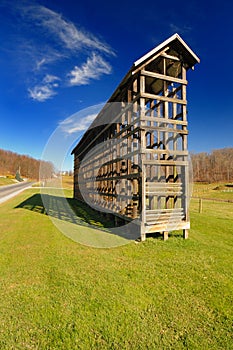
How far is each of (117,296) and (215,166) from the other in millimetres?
58404

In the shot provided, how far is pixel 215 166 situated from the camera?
180ft

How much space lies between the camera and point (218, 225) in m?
A: 8.14

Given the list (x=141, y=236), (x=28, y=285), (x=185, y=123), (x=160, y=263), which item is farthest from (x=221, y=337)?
(x=185, y=123)

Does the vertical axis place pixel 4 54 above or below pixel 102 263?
above

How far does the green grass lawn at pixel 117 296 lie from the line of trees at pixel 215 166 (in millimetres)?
52129

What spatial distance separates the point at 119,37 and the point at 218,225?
11.4 metres

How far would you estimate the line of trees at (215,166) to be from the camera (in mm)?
53700

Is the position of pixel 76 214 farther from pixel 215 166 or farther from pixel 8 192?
pixel 215 166

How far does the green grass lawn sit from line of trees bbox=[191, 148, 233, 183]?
171 ft

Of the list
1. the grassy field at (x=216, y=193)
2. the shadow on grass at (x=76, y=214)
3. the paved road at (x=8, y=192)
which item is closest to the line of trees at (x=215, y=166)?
the grassy field at (x=216, y=193)

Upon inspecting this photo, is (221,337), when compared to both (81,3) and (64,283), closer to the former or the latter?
(64,283)

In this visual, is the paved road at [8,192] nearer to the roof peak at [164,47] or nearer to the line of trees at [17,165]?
the roof peak at [164,47]

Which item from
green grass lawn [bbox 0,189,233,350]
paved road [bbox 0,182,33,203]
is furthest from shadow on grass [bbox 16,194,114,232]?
paved road [bbox 0,182,33,203]

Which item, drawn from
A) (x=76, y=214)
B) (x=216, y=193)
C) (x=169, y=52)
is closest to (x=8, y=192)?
(x=76, y=214)
